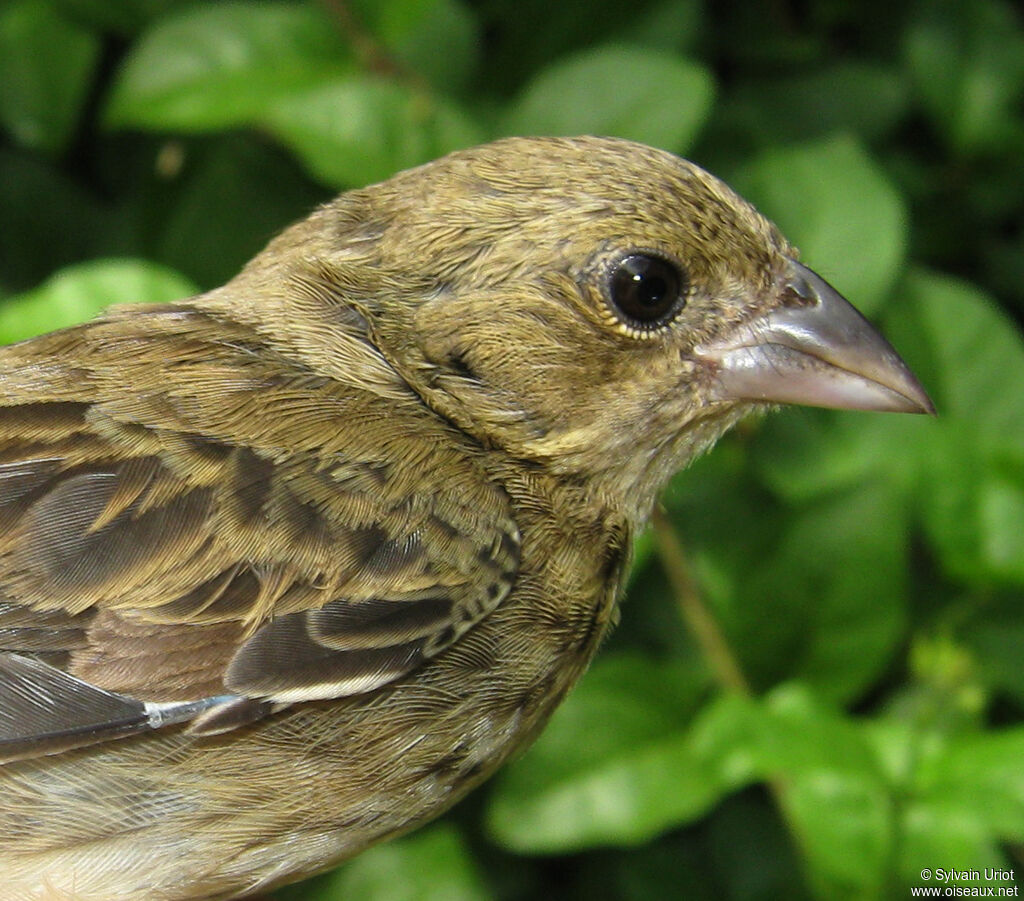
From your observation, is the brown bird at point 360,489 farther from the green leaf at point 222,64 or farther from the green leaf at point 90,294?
the green leaf at point 222,64

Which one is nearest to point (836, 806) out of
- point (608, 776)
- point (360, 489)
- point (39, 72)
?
point (608, 776)

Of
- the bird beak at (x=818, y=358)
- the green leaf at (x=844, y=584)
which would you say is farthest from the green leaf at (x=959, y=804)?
the bird beak at (x=818, y=358)

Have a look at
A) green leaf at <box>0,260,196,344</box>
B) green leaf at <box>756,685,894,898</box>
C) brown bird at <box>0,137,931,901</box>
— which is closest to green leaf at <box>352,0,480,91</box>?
green leaf at <box>0,260,196,344</box>

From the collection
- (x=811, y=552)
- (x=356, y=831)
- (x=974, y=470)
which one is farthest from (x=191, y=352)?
(x=974, y=470)

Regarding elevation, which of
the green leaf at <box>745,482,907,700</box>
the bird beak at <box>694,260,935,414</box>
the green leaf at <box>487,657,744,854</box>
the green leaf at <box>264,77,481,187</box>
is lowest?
the green leaf at <box>487,657,744,854</box>

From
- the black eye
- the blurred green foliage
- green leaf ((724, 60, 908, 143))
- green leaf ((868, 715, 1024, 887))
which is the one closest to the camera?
the black eye

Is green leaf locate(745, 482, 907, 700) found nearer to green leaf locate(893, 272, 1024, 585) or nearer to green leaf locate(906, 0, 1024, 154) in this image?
green leaf locate(893, 272, 1024, 585)

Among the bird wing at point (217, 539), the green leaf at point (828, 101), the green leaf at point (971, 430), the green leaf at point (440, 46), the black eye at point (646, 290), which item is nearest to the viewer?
the bird wing at point (217, 539)
